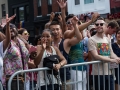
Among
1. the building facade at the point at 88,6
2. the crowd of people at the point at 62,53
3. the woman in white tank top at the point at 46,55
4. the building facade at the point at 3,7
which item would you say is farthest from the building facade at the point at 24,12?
the woman in white tank top at the point at 46,55

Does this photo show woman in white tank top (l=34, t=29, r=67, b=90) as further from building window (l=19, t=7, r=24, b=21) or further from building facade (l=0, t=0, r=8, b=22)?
building facade (l=0, t=0, r=8, b=22)

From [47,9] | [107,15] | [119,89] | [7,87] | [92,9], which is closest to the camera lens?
[7,87]

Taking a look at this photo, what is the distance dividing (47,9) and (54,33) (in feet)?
93.1

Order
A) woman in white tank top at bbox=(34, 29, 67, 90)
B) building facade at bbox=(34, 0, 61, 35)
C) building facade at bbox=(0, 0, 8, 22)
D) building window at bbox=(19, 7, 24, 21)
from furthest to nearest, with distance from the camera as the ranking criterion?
building facade at bbox=(0, 0, 8, 22)
building window at bbox=(19, 7, 24, 21)
building facade at bbox=(34, 0, 61, 35)
woman in white tank top at bbox=(34, 29, 67, 90)

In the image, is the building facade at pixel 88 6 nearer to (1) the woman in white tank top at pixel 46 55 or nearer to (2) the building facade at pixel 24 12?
(2) the building facade at pixel 24 12

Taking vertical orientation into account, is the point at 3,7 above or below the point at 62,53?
above

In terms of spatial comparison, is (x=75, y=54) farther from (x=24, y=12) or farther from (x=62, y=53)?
(x=24, y=12)

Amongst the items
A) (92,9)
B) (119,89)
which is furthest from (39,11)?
(119,89)

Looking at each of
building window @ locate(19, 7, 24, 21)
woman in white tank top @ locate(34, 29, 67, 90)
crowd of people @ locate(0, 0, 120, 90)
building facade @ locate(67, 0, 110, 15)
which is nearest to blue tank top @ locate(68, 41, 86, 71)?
crowd of people @ locate(0, 0, 120, 90)

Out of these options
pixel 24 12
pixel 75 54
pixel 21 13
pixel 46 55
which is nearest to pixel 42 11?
pixel 24 12

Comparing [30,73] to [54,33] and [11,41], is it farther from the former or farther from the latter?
[54,33]

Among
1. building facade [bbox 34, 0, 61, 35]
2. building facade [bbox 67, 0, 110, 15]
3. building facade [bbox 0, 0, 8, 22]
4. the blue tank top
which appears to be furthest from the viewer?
building facade [bbox 0, 0, 8, 22]

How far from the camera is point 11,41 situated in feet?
19.0

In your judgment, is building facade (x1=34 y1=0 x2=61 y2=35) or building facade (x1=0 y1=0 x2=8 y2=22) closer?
building facade (x1=34 y1=0 x2=61 y2=35)
